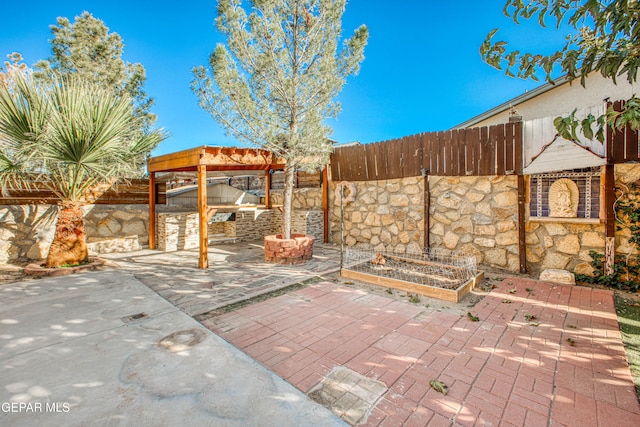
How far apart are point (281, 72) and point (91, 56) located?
388 inches

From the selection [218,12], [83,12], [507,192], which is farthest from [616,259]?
[83,12]

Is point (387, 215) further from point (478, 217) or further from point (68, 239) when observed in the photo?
point (68, 239)

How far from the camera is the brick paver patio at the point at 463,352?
2.21 meters

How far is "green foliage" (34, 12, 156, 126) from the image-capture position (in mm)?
10797

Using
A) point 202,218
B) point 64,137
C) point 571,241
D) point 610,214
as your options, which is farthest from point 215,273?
point 610,214

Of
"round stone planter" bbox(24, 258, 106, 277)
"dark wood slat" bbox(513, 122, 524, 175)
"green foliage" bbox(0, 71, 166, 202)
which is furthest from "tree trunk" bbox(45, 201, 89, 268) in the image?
"dark wood slat" bbox(513, 122, 524, 175)

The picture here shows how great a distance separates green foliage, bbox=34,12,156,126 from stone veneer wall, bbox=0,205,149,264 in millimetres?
4979

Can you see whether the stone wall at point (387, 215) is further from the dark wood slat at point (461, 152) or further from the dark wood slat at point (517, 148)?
the dark wood slat at point (517, 148)

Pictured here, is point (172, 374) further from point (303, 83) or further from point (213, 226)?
point (213, 226)

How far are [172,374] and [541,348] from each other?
3813mm

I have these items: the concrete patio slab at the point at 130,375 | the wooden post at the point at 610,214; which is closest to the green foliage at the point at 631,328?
the wooden post at the point at 610,214

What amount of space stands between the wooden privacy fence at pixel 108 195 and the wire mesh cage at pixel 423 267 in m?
6.55

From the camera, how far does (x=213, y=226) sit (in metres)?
11.1

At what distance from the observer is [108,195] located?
8172 millimetres
